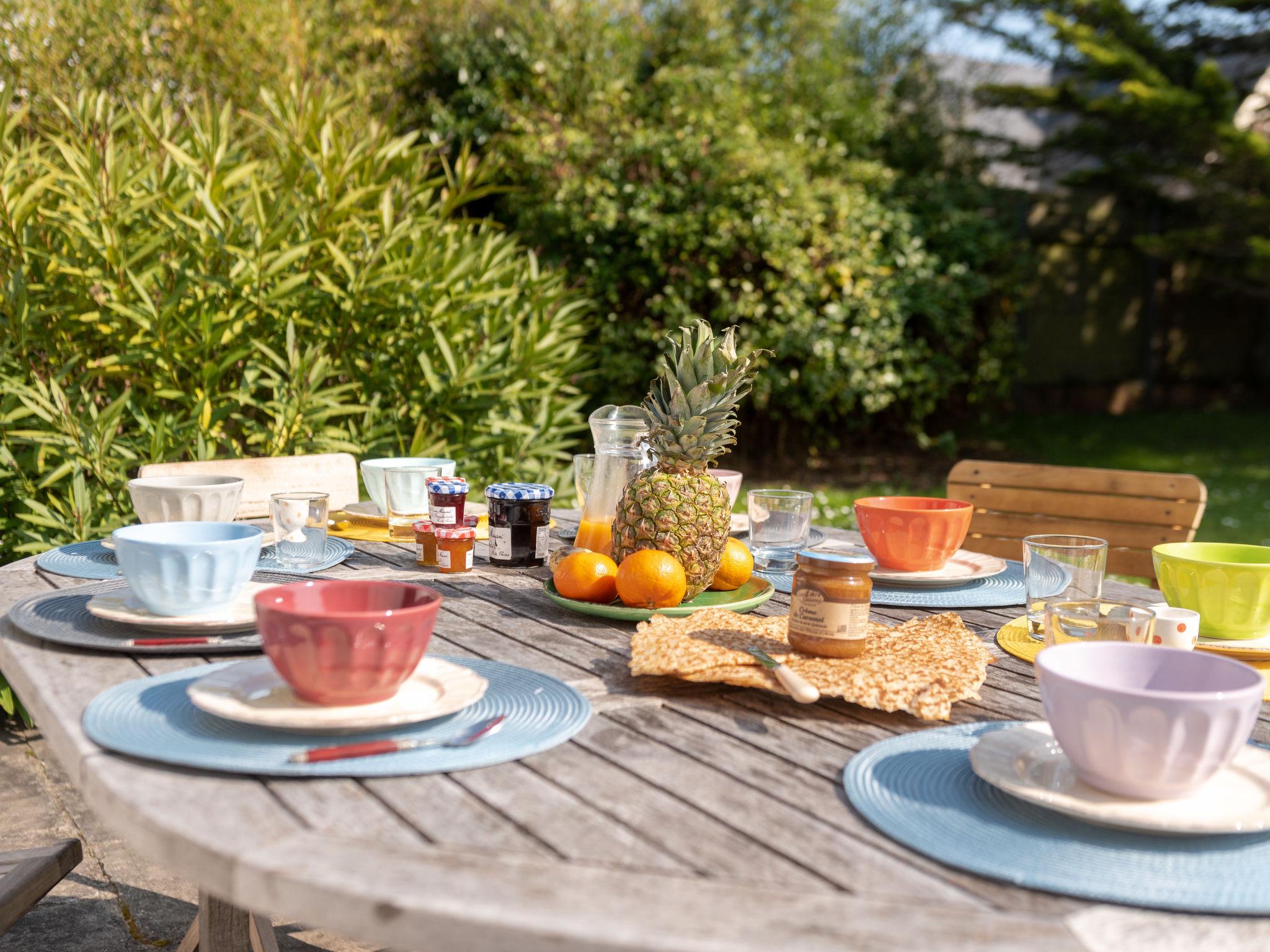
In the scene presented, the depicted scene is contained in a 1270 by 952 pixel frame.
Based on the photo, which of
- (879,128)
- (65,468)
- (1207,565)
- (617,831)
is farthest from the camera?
(879,128)

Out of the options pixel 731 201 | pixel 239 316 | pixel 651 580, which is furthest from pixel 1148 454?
pixel 651 580

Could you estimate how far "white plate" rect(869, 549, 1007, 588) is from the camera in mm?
2080

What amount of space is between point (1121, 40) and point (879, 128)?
2.45 m

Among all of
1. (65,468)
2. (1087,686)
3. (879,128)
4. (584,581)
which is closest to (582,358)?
(65,468)

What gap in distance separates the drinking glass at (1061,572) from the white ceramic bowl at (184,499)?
1.43 meters

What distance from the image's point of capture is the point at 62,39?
7.01 metres

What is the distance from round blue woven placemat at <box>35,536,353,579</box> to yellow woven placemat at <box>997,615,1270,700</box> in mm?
1223

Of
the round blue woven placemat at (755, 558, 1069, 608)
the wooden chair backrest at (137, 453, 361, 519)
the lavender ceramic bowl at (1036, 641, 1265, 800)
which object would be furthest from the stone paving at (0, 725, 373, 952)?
the lavender ceramic bowl at (1036, 641, 1265, 800)

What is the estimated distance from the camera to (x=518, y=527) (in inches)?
87.3

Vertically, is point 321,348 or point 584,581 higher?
point 321,348

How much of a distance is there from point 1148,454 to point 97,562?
956 cm

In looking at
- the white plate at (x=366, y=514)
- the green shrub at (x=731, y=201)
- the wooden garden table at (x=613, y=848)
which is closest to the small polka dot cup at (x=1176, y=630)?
the wooden garden table at (x=613, y=848)

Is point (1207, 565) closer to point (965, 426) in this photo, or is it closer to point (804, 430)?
point (804, 430)

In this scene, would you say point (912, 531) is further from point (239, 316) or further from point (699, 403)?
point (239, 316)
